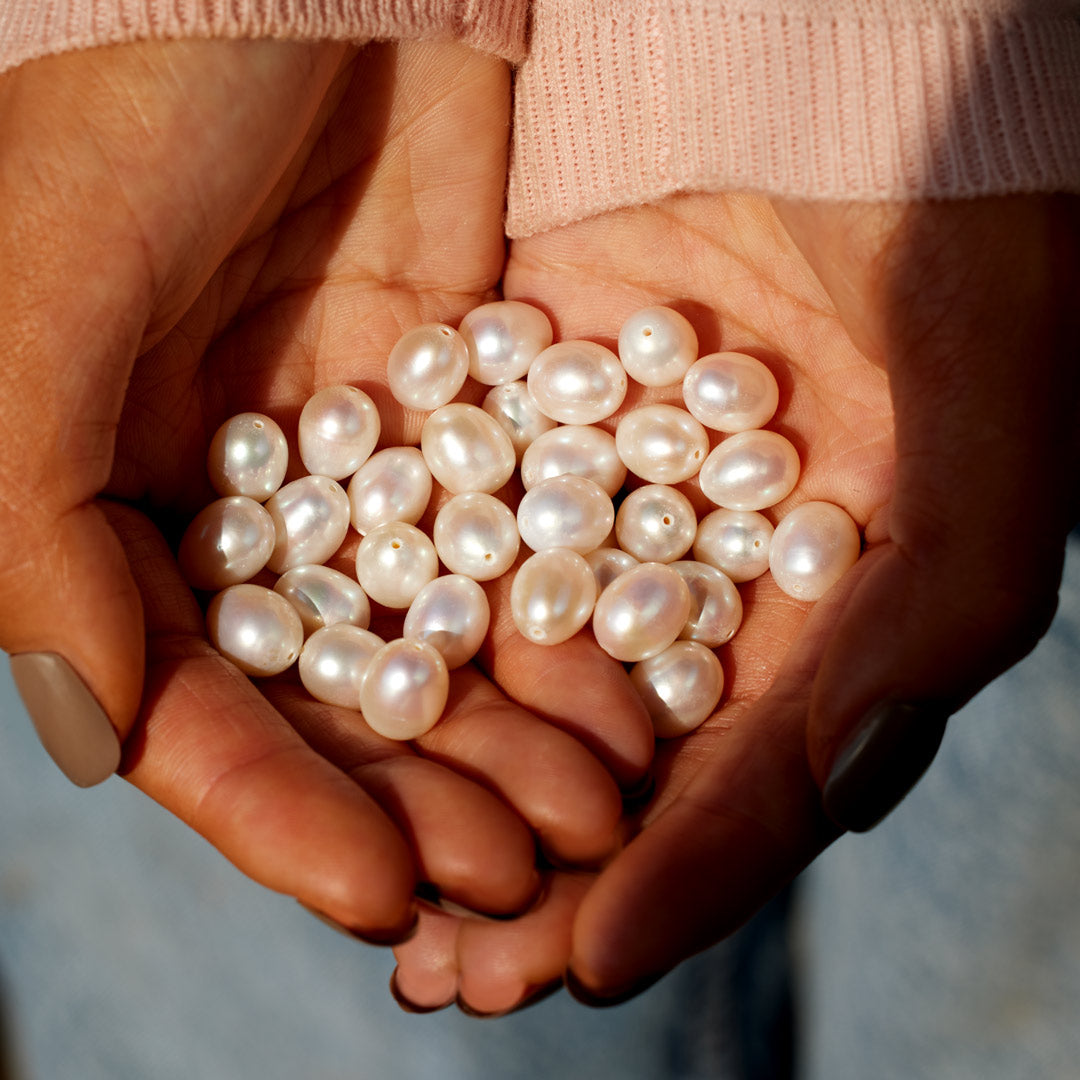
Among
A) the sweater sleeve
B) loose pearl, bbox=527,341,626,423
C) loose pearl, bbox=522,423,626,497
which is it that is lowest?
loose pearl, bbox=522,423,626,497

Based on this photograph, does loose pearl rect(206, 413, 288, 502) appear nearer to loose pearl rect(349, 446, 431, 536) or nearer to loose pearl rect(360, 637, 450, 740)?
loose pearl rect(349, 446, 431, 536)

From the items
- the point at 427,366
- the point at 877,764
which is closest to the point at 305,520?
the point at 427,366

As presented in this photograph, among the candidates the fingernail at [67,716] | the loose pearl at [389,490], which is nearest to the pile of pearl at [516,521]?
the loose pearl at [389,490]

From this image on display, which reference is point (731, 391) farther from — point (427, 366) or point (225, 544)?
point (225, 544)

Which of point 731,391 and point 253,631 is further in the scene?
point 731,391

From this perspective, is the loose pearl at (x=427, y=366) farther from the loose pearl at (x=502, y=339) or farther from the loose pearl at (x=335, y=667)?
the loose pearl at (x=335, y=667)

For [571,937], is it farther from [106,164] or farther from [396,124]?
[396,124]

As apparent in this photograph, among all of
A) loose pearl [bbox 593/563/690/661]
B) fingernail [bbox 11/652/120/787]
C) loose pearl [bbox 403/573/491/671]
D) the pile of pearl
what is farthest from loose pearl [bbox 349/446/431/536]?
fingernail [bbox 11/652/120/787]
